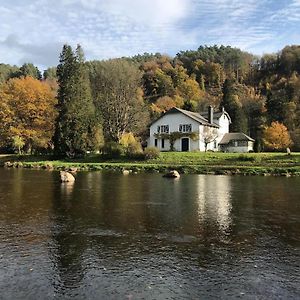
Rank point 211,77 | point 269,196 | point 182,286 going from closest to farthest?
point 182,286 < point 269,196 < point 211,77

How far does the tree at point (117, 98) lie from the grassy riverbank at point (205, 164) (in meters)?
13.1

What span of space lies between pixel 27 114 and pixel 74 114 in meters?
13.2

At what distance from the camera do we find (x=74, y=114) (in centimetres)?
6606

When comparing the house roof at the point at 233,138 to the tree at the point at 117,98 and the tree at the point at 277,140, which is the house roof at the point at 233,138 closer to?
the tree at the point at 277,140

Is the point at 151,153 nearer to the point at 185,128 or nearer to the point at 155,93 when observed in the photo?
the point at 185,128

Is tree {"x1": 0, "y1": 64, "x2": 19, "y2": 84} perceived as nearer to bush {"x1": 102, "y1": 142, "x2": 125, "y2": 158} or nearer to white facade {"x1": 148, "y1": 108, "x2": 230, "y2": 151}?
white facade {"x1": 148, "y1": 108, "x2": 230, "y2": 151}

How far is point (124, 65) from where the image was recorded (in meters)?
76.7

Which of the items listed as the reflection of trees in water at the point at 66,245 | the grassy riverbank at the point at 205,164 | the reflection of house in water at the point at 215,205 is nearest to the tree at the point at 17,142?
the grassy riverbank at the point at 205,164

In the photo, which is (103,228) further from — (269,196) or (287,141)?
(287,141)

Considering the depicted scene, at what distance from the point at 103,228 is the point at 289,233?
8.00 metres

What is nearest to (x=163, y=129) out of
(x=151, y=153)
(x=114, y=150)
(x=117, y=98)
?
(x=117, y=98)

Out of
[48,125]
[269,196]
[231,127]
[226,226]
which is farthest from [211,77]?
[226,226]

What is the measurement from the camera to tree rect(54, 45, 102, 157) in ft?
215

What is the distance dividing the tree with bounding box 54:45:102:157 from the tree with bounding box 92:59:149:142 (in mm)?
6838
